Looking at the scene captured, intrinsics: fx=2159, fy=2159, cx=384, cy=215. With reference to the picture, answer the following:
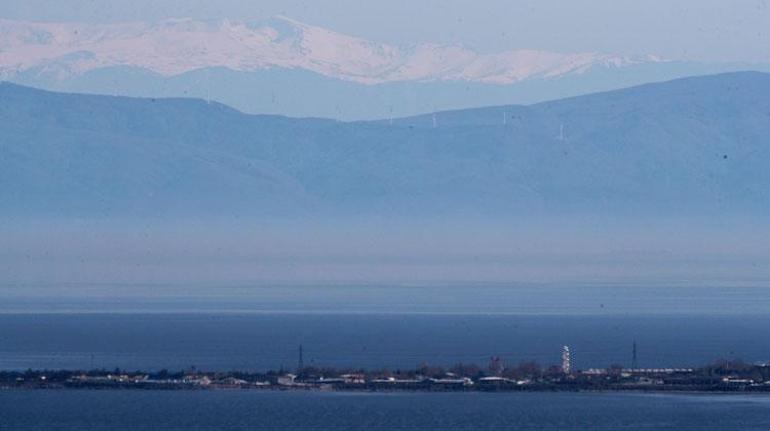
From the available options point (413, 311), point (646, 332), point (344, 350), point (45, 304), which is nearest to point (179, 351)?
point (344, 350)

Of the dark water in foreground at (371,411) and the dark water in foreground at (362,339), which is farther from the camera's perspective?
the dark water in foreground at (362,339)

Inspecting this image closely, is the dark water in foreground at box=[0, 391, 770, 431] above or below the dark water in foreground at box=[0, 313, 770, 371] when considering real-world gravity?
below

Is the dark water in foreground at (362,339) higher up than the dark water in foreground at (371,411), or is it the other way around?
the dark water in foreground at (362,339)

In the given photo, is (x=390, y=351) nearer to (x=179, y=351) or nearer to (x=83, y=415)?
(x=179, y=351)

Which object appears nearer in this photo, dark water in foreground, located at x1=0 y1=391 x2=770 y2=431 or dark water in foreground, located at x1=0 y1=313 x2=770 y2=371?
dark water in foreground, located at x1=0 y1=391 x2=770 y2=431

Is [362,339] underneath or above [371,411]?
above

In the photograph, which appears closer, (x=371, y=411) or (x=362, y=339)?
(x=371, y=411)
